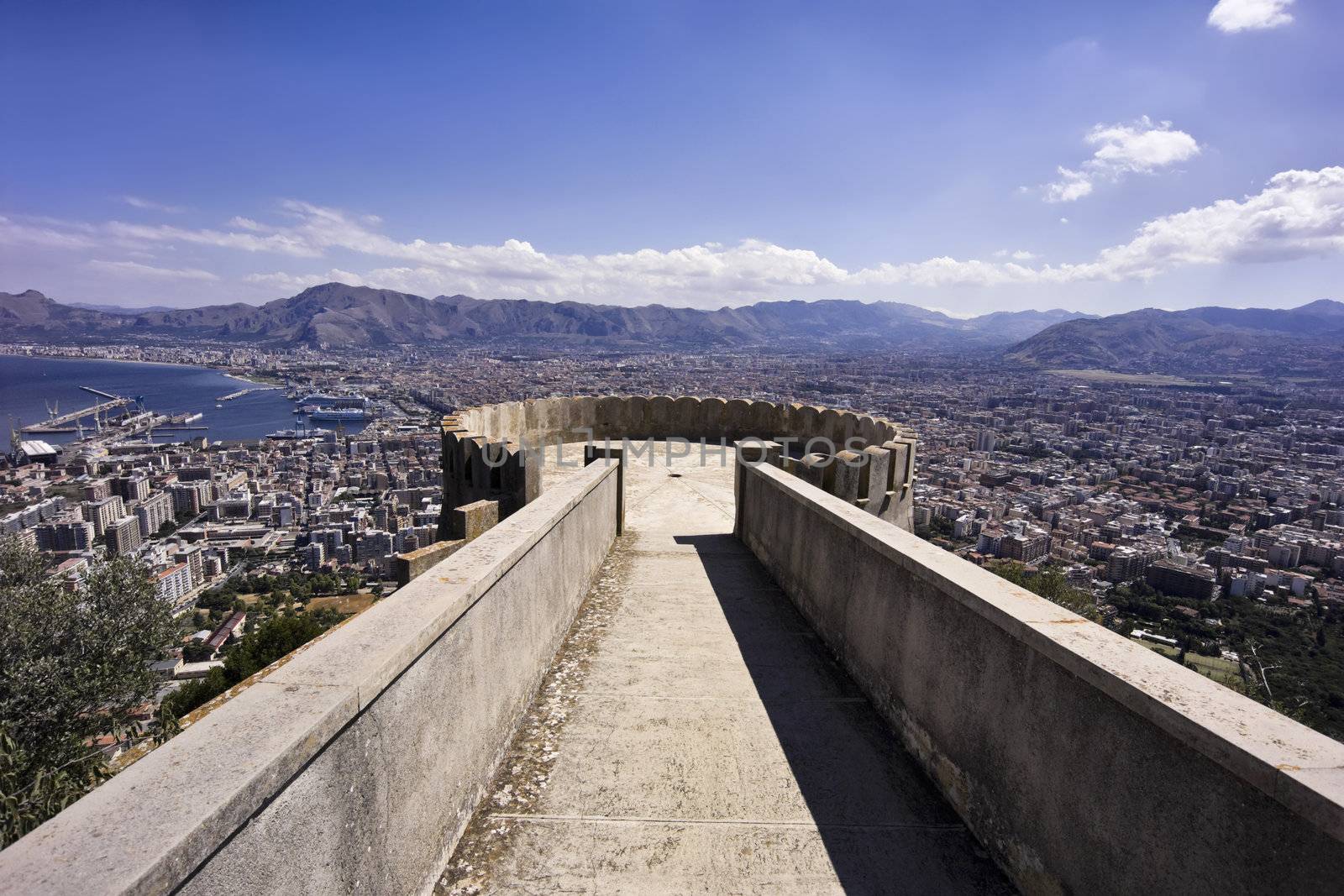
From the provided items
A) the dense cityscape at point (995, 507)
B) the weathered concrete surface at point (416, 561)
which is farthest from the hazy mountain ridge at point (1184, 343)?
the weathered concrete surface at point (416, 561)

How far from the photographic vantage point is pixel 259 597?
26516 millimetres

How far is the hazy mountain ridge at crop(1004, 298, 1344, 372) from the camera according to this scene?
12475 centimetres

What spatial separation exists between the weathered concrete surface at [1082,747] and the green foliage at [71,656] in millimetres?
8728

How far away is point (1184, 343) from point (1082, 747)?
193241 millimetres

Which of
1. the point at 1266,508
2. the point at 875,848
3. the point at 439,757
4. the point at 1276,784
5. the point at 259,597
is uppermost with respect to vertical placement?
the point at 1276,784

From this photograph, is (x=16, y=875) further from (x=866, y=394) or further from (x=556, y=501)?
(x=866, y=394)

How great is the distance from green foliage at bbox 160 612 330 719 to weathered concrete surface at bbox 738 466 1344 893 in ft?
39.2

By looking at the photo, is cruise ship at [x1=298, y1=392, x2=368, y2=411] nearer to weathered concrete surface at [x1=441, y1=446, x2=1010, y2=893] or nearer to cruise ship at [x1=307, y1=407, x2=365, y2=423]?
cruise ship at [x1=307, y1=407, x2=365, y2=423]

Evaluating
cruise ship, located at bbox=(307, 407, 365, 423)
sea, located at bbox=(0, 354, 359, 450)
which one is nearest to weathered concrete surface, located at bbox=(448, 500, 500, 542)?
sea, located at bbox=(0, 354, 359, 450)

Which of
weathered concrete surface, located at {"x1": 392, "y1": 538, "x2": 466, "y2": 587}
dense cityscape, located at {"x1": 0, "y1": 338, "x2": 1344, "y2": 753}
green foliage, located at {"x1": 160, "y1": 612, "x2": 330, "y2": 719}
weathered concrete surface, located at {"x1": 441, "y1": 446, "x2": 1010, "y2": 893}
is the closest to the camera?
weathered concrete surface, located at {"x1": 441, "y1": 446, "x2": 1010, "y2": 893}

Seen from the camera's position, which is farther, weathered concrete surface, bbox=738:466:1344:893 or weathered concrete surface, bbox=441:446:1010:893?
weathered concrete surface, bbox=441:446:1010:893

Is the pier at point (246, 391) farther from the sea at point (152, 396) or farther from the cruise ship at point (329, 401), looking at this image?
the cruise ship at point (329, 401)

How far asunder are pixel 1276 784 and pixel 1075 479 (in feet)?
154

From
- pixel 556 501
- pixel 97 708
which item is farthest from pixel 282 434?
pixel 556 501
